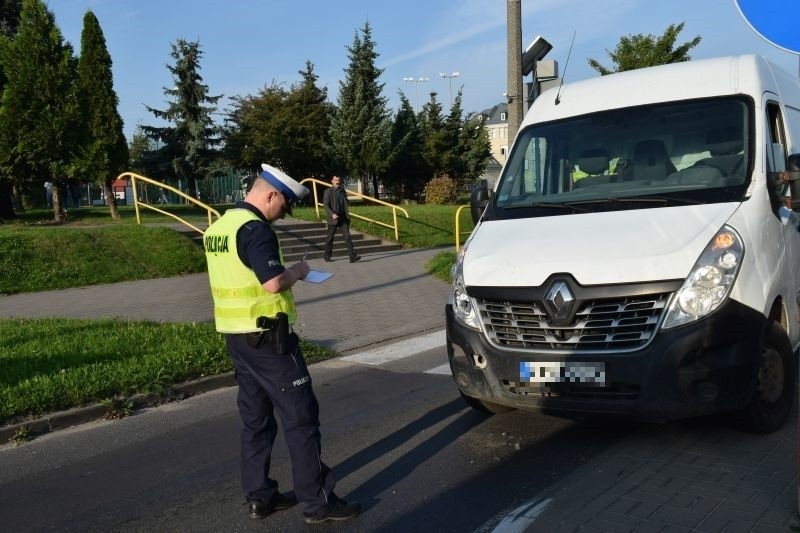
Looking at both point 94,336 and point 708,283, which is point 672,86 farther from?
point 94,336

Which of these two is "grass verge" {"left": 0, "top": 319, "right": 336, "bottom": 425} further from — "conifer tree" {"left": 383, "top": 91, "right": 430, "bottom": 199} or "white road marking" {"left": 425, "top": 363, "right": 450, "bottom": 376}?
"conifer tree" {"left": 383, "top": 91, "right": 430, "bottom": 199}

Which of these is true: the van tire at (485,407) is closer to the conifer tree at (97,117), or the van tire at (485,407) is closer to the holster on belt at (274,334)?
the holster on belt at (274,334)

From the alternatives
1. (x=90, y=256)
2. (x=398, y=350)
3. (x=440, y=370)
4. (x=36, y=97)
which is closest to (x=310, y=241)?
(x=90, y=256)

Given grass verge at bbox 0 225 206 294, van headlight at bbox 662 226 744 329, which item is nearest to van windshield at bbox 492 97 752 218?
van headlight at bbox 662 226 744 329

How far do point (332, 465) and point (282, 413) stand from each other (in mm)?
1162

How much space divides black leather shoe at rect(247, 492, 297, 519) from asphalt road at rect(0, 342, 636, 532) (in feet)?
0.17

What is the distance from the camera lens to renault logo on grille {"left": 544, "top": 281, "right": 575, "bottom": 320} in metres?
4.38

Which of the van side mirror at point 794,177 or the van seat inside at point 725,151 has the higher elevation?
the van seat inside at point 725,151

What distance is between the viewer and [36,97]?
733 inches

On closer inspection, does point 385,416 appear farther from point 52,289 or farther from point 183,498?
point 52,289

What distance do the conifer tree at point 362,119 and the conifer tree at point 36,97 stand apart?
18.0 meters

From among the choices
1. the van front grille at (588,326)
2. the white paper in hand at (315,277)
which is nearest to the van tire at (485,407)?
the van front grille at (588,326)

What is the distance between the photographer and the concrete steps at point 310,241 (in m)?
17.4

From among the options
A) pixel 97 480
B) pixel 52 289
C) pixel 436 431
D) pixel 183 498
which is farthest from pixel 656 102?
pixel 52 289
